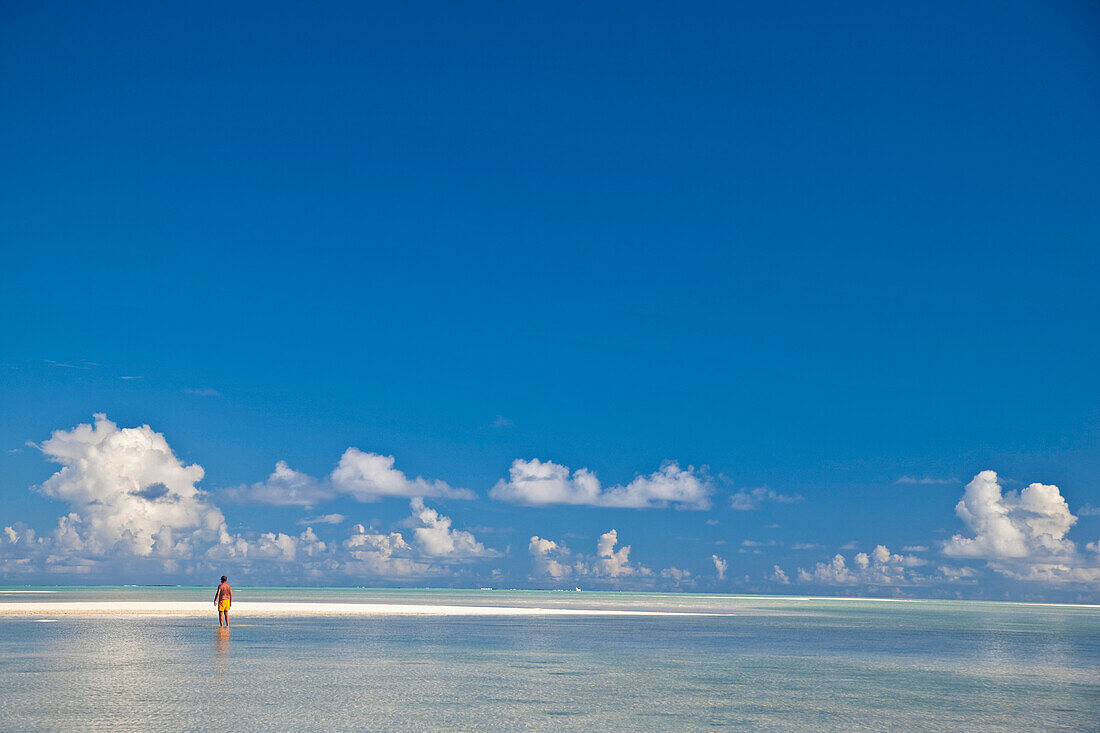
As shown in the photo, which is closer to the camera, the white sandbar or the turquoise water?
the turquoise water

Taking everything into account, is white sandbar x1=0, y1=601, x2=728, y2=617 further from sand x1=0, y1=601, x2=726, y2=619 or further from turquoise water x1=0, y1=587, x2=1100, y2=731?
turquoise water x1=0, y1=587, x2=1100, y2=731

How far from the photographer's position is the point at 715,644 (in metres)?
41.9

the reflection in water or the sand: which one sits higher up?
the reflection in water

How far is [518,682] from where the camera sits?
2534 centimetres

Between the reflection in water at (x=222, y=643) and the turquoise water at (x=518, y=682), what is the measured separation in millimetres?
259

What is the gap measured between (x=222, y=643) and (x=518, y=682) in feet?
54.7

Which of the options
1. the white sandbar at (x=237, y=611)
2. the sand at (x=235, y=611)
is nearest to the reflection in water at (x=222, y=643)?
the sand at (x=235, y=611)

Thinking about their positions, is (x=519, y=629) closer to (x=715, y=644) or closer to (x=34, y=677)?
(x=715, y=644)

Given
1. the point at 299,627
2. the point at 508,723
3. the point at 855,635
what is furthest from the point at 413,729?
the point at 855,635

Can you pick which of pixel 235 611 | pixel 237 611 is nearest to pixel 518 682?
pixel 235 611

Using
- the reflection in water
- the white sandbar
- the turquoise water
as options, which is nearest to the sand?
the white sandbar

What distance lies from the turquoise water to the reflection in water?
26cm

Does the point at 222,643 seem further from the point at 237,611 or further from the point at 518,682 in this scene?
the point at 237,611

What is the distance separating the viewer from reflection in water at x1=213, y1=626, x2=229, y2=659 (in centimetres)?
3152
